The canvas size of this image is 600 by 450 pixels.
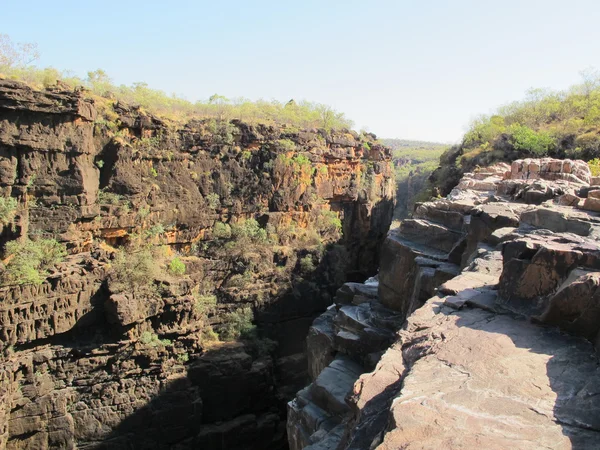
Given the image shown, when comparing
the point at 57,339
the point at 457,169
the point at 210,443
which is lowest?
the point at 210,443

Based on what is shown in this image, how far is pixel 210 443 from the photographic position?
53.2 ft

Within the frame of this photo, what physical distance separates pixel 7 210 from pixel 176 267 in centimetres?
618

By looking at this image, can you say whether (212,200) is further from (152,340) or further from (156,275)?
(152,340)

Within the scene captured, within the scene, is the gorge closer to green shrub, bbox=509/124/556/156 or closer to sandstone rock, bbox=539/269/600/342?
sandstone rock, bbox=539/269/600/342

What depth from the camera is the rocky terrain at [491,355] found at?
340cm

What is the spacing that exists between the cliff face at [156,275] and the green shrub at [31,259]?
9.3 inches

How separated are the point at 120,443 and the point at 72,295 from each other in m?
5.31

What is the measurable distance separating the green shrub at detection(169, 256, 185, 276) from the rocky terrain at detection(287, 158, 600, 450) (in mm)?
9136

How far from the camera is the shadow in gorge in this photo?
1546cm

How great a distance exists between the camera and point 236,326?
62.3 feet

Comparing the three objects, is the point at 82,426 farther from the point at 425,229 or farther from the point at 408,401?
the point at 408,401

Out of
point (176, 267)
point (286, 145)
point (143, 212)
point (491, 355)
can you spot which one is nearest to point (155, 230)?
point (143, 212)

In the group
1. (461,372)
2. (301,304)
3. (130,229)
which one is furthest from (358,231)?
(461,372)

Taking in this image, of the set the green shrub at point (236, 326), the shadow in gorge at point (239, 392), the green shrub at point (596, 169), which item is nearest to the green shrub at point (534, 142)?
the green shrub at point (596, 169)
